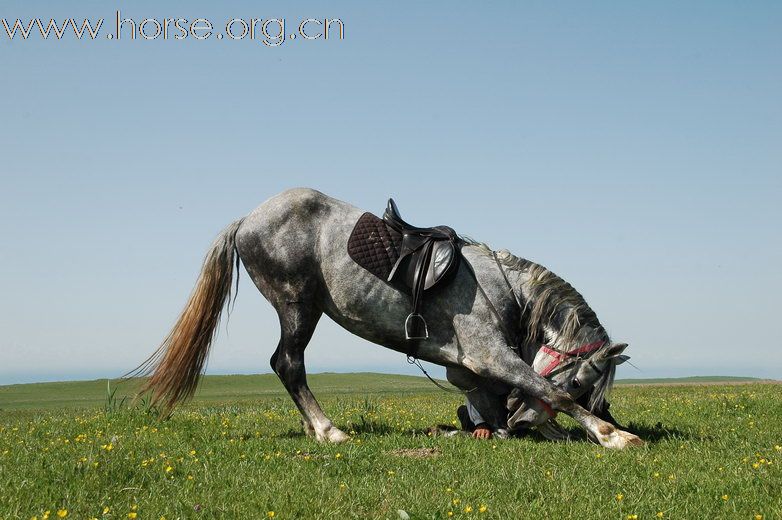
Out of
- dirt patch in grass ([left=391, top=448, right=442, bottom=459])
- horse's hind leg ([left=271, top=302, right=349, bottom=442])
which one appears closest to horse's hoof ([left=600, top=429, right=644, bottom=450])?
dirt patch in grass ([left=391, top=448, right=442, bottom=459])

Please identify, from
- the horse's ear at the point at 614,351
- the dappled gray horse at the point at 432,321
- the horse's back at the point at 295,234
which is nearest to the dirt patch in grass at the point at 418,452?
the dappled gray horse at the point at 432,321

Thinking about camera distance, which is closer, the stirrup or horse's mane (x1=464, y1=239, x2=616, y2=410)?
horse's mane (x1=464, y1=239, x2=616, y2=410)

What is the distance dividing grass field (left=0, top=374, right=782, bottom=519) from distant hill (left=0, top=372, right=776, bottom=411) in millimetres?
18084

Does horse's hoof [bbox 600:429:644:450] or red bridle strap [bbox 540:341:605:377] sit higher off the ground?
red bridle strap [bbox 540:341:605:377]

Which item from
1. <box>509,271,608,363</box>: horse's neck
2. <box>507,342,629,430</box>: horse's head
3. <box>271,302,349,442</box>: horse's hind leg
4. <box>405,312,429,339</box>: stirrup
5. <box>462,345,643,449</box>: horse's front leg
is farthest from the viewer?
<box>271,302,349,442</box>: horse's hind leg

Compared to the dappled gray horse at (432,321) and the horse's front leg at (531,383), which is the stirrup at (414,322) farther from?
the horse's front leg at (531,383)

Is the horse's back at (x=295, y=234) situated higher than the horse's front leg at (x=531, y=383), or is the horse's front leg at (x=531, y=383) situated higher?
the horse's back at (x=295, y=234)

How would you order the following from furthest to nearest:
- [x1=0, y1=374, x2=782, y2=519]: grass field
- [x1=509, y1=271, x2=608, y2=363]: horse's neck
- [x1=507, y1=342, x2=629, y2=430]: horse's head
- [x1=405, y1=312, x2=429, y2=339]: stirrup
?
[x1=405, y1=312, x2=429, y2=339]: stirrup < [x1=509, y1=271, x2=608, y2=363]: horse's neck < [x1=507, y1=342, x2=629, y2=430]: horse's head < [x1=0, y1=374, x2=782, y2=519]: grass field

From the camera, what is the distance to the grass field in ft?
17.8

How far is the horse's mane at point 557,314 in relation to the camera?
8727 mm

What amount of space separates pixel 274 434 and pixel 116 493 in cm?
376

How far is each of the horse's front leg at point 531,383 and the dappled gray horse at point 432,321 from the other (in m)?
0.01

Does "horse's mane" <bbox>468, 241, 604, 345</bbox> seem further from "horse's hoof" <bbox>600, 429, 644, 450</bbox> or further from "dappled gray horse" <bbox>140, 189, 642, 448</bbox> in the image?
"horse's hoof" <bbox>600, 429, 644, 450</bbox>

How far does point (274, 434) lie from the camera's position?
31.2 feet
